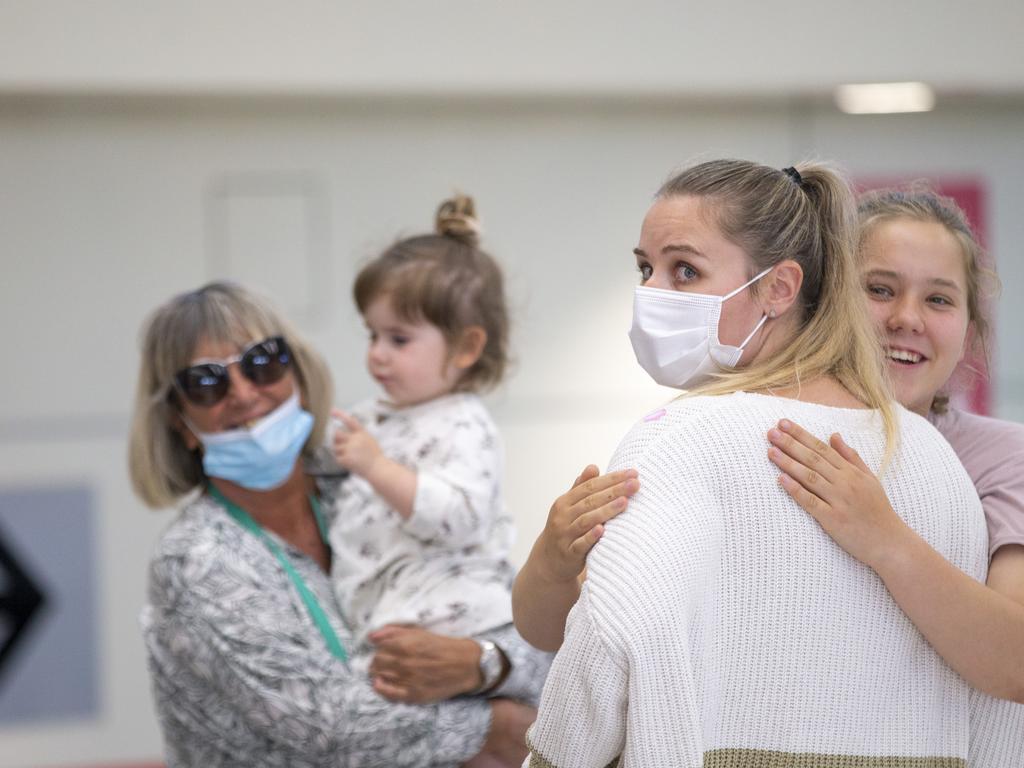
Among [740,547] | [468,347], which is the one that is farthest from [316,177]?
[740,547]

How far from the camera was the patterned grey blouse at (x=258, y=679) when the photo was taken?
2.04 metres

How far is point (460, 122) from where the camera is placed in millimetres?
4355

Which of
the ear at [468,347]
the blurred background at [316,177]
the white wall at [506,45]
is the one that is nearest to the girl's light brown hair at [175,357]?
the ear at [468,347]

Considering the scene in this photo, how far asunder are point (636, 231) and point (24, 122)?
88.0 inches

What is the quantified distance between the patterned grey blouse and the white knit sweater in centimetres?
81

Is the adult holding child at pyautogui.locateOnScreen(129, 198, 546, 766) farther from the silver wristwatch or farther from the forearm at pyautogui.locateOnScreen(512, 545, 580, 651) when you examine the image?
the forearm at pyautogui.locateOnScreen(512, 545, 580, 651)

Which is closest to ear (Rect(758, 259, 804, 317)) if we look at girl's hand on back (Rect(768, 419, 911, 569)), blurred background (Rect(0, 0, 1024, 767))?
girl's hand on back (Rect(768, 419, 911, 569))

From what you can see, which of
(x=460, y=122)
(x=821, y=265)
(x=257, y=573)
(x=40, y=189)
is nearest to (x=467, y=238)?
(x=257, y=573)

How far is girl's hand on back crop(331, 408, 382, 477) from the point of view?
7.23 feet

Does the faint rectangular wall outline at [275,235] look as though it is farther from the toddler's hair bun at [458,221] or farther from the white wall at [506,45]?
the toddler's hair bun at [458,221]

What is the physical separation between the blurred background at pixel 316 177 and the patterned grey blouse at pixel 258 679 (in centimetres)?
203

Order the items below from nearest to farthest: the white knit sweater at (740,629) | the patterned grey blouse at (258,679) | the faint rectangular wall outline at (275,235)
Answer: the white knit sweater at (740,629), the patterned grey blouse at (258,679), the faint rectangular wall outline at (275,235)

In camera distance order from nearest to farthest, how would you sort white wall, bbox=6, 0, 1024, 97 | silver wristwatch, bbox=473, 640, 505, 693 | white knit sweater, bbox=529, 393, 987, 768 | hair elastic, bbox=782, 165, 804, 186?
1. white knit sweater, bbox=529, 393, 987, 768
2. hair elastic, bbox=782, 165, 804, 186
3. silver wristwatch, bbox=473, 640, 505, 693
4. white wall, bbox=6, 0, 1024, 97

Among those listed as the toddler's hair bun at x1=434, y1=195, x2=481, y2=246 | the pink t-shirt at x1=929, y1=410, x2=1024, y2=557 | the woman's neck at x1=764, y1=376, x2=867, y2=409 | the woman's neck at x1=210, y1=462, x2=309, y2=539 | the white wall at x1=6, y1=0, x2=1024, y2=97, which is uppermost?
the white wall at x1=6, y1=0, x2=1024, y2=97
